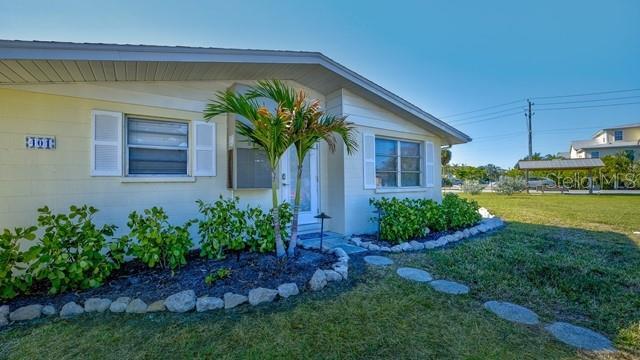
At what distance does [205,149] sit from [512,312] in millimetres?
4852

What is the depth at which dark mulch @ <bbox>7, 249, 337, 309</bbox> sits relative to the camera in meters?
3.04

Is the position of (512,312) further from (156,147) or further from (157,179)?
(156,147)

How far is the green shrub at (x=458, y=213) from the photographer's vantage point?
6586mm

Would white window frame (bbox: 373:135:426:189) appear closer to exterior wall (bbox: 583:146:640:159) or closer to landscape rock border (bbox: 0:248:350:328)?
landscape rock border (bbox: 0:248:350:328)

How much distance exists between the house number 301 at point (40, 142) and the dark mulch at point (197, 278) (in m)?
1.85

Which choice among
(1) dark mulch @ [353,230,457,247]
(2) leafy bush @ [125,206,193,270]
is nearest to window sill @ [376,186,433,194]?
(1) dark mulch @ [353,230,457,247]

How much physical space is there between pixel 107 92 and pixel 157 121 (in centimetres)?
74

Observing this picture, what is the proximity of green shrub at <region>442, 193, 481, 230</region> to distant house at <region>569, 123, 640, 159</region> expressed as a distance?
37844mm

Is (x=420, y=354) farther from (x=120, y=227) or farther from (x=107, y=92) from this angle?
(x=107, y=92)

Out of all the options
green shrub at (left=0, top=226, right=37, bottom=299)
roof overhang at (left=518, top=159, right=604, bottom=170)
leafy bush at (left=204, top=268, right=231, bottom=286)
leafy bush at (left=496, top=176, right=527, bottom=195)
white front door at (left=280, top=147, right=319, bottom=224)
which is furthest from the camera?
roof overhang at (left=518, top=159, right=604, bottom=170)

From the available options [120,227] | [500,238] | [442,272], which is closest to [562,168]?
[500,238]

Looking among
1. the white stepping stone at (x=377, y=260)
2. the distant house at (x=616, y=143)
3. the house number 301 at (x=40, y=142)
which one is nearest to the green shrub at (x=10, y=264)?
the house number 301 at (x=40, y=142)

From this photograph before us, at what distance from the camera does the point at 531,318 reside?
2693 millimetres

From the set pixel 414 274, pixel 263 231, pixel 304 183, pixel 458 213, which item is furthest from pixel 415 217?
pixel 263 231
